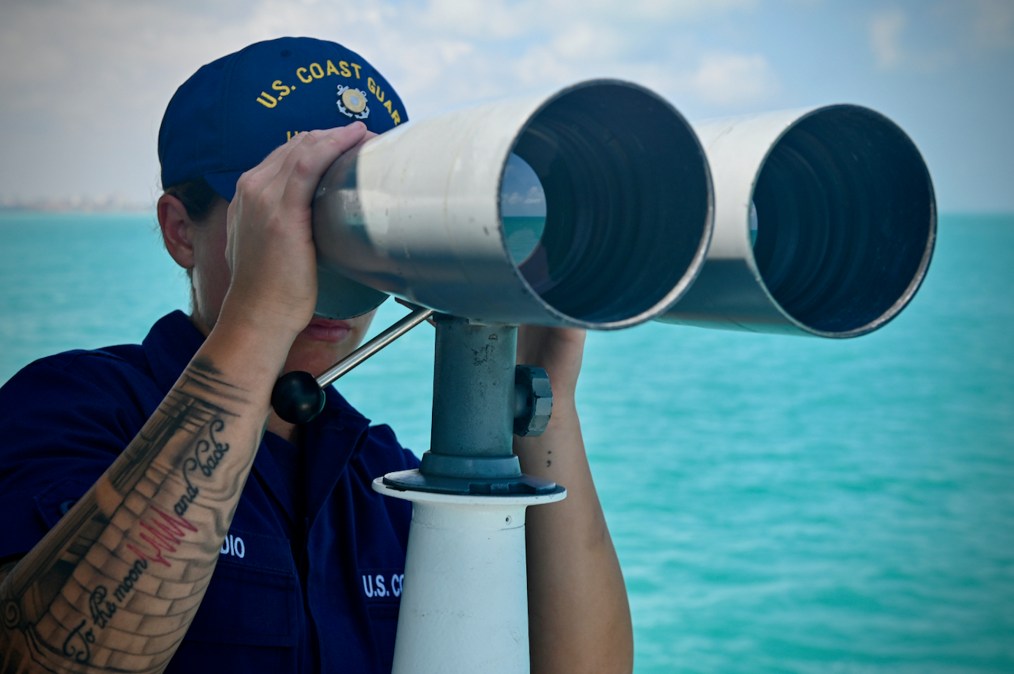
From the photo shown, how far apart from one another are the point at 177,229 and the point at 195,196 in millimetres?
63

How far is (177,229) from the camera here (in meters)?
1.17

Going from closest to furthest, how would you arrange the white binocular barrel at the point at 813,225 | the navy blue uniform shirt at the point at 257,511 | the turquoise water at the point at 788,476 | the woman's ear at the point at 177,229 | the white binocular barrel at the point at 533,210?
the white binocular barrel at the point at 533,210
the white binocular barrel at the point at 813,225
the navy blue uniform shirt at the point at 257,511
the woman's ear at the point at 177,229
the turquoise water at the point at 788,476

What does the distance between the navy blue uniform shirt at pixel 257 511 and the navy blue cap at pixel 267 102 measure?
177 mm

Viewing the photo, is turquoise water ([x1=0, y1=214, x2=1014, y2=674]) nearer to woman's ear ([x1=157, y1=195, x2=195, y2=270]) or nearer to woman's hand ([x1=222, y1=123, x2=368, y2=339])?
woman's ear ([x1=157, y1=195, x2=195, y2=270])

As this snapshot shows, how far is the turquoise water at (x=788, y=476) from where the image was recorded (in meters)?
5.54

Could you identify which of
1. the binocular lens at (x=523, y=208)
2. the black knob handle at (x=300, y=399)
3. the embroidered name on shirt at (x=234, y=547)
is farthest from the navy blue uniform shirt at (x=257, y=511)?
the binocular lens at (x=523, y=208)

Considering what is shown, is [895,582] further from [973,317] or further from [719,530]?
[973,317]

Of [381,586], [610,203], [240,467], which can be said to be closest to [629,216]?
[610,203]

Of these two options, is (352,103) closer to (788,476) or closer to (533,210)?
(533,210)

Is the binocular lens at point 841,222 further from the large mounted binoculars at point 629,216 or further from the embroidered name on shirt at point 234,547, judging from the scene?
the embroidered name on shirt at point 234,547

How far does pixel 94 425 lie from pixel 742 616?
5.06 m

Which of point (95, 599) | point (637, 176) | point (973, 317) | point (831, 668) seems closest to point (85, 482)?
point (95, 599)

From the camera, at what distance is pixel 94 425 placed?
96cm

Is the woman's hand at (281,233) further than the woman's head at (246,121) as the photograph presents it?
No
